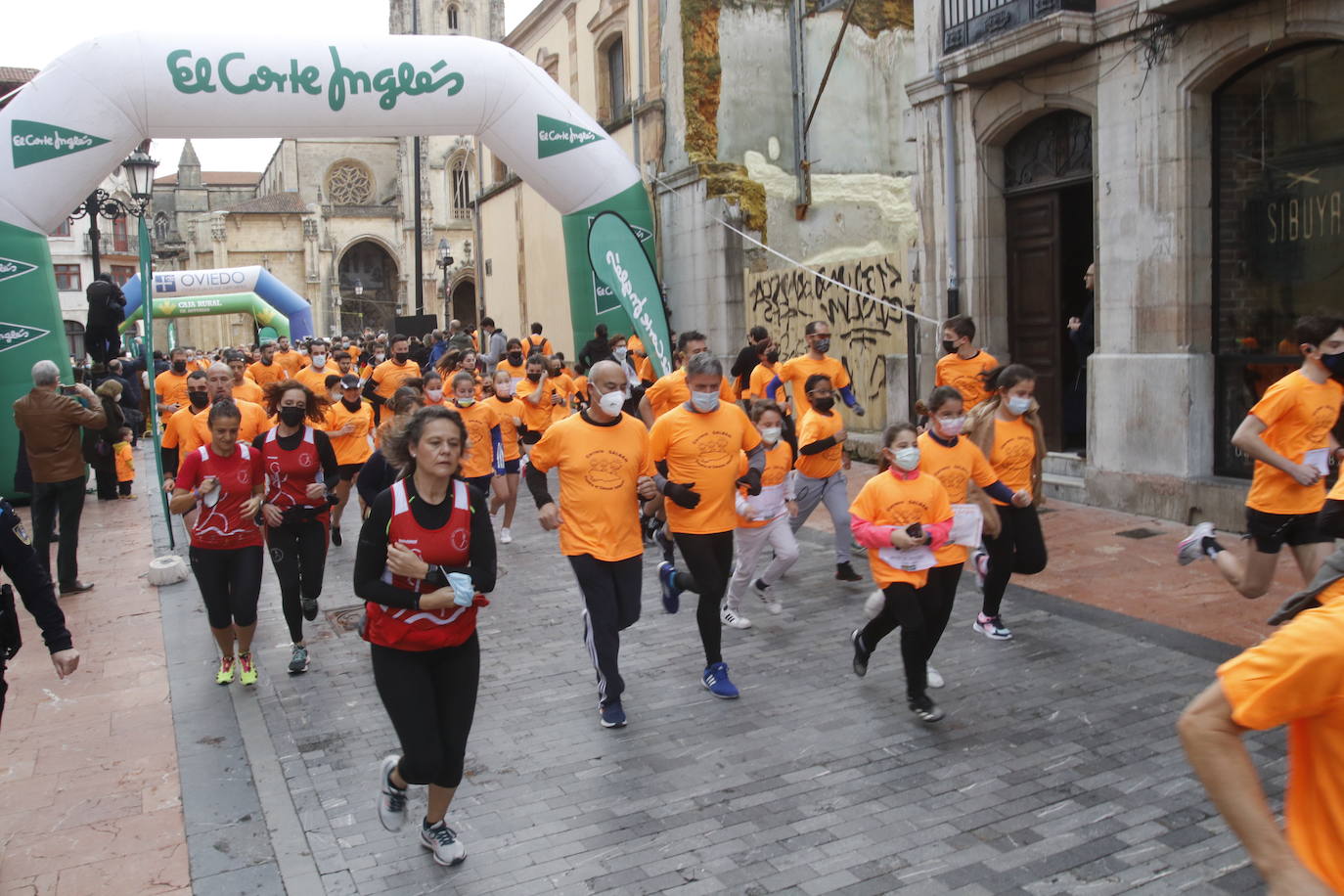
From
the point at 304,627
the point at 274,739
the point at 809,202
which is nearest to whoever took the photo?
the point at 274,739

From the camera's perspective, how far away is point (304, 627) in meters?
8.09

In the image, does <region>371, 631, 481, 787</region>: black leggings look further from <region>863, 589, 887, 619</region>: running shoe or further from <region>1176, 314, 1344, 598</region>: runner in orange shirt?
<region>1176, 314, 1344, 598</region>: runner in orange shirt

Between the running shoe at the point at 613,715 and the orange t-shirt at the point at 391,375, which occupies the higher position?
the orange t-shirt at the point at 391,375

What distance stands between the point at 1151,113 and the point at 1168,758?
23.1 ft

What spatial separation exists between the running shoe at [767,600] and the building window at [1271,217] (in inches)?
179

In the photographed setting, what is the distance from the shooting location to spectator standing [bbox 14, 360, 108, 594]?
9.24 meters

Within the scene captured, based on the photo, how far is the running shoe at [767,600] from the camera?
25.9 ft

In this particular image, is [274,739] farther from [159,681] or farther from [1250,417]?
[1250,417]

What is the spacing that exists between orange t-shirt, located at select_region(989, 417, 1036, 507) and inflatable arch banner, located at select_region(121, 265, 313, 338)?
28455mm

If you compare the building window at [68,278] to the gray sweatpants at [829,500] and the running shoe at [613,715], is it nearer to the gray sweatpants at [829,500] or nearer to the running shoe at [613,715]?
the gray sweatpants at [829,500]

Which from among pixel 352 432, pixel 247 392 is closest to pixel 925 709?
pixel 352 432

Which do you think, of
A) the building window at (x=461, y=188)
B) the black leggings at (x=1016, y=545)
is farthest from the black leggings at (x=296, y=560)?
the building window at (x=461, y=188)

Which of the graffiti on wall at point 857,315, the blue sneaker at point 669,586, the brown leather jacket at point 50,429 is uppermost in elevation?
the graffiti on wall at point 857,315

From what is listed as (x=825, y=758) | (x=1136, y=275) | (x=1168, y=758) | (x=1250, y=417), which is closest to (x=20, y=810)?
(x=825, y=758)
